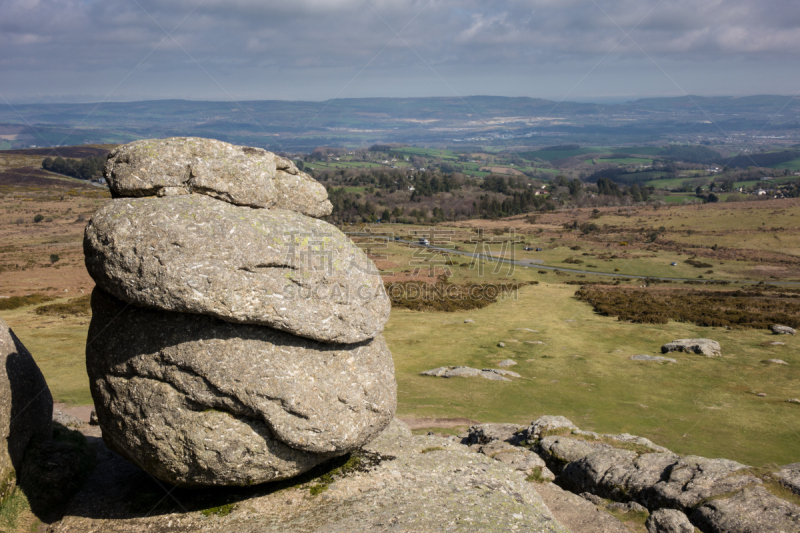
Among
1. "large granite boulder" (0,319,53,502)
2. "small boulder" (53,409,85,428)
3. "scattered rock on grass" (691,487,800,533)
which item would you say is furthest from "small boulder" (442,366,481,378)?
"large granite boulder" (0,319,53,502)

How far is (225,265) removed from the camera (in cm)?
1092

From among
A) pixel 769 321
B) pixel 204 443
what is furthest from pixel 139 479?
pixel 769 321

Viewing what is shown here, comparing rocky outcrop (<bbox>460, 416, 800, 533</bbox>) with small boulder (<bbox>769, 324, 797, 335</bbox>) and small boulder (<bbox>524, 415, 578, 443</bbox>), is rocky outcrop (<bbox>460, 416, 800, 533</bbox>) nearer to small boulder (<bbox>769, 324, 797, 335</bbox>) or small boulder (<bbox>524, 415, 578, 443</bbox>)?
small boulder (<bbox>524, 415, 578, 443</bbox>)

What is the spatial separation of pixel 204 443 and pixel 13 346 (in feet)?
23.3

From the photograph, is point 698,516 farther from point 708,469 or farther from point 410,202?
point 410,202

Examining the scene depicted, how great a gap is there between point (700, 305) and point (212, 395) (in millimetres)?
51425

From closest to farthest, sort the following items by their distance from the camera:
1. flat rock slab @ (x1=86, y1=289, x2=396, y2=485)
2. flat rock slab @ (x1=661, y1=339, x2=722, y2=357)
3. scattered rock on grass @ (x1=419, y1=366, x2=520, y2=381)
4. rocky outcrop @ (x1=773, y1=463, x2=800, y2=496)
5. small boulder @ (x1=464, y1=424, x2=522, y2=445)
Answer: flat rock slab @ (x1=86, y1=289, x2=396, y2=485) < rocky outcrop @ (x1=773, y1=463, x2=800, y2=496) < small boulder @ (x1=464, y1=424, x2=522, y2=445) < scattered rock on grass @ (x1=419, y1=366, x2=520, y2=381) < flat rock slab @ (x1=661, y1=339, x2=722, y2=357)

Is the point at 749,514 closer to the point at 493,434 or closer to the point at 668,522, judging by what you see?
the point at 668,522

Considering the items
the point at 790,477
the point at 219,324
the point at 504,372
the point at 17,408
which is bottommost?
the point at 504,372

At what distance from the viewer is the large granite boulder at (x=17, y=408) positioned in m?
13.0

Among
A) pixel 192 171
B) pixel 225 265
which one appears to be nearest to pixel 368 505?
pixel 225 265

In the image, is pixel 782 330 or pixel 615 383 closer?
pixel 615 383

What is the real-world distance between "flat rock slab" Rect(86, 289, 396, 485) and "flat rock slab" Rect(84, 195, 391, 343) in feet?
2.49

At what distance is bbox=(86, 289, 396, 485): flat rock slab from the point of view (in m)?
11.4
